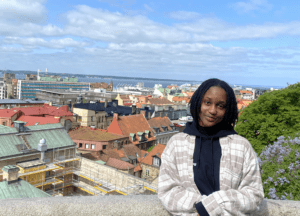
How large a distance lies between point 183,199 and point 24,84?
182 meters

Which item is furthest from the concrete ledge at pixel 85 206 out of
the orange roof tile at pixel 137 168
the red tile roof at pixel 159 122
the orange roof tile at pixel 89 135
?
the red tile roof at pixel 159 122

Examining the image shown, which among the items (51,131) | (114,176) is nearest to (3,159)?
(51,131)

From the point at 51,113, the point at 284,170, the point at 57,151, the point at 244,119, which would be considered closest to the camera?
the point at 284,170

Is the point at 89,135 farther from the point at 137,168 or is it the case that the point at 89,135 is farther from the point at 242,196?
the point at 242,196

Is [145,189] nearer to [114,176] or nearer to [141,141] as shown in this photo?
[114,176]

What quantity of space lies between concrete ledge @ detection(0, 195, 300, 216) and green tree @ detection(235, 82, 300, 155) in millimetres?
20889

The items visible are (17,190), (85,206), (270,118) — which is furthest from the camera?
(270,118)

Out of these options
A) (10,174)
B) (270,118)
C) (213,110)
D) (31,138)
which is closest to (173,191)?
(213,110)

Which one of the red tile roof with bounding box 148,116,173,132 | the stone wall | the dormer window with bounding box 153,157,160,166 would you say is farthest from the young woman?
the red tile roof with bounding box 148,116,173,132

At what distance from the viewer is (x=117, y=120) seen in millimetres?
58969

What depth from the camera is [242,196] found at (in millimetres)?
3516

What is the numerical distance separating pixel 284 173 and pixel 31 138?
29797mm

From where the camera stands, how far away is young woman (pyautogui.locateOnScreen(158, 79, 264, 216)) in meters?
3.49

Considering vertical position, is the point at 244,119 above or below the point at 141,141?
above
